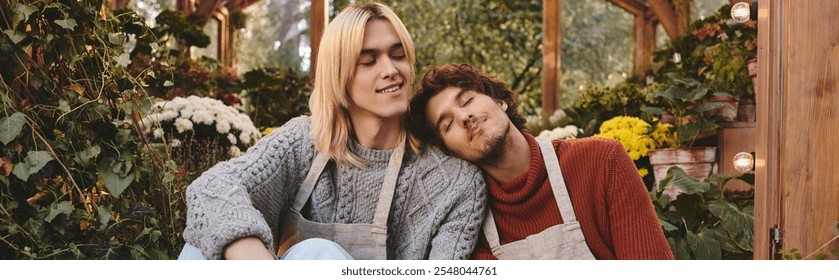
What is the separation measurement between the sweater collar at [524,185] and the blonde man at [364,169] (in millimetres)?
57

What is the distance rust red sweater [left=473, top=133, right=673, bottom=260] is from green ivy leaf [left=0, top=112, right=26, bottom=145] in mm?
1034

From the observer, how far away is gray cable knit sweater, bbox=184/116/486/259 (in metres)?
2.01

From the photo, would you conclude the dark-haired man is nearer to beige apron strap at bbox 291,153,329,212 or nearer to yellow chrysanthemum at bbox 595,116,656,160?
beige apron strap at bbox 291,153,329,212

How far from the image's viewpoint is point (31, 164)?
1937mm

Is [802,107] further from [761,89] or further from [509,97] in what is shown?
[509,97]

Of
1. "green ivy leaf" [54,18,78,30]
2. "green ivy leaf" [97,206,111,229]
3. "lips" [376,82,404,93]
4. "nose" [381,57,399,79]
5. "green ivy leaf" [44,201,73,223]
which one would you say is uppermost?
"green ivy leaf" [54,18,78,30]

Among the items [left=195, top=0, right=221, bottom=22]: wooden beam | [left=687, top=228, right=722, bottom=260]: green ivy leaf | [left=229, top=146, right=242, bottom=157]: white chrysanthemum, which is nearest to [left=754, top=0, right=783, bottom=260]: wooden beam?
[left=687, top=228, right=722, bottom=260]: green ivy leaf

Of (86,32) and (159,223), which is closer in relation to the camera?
(86,32)

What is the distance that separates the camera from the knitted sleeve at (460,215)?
2039 mm

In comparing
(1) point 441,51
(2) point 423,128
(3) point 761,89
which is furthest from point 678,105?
(1) point 441,51

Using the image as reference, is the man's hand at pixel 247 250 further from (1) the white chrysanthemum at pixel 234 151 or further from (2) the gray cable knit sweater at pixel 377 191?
(1) the white chrysanthemum at pixel 234 151

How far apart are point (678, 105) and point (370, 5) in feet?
6.93

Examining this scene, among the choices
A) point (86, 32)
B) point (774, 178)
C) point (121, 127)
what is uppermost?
point (86, 32)

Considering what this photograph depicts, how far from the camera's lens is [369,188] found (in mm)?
2119
